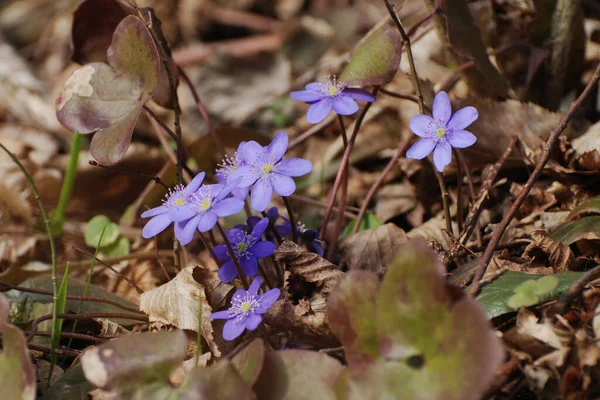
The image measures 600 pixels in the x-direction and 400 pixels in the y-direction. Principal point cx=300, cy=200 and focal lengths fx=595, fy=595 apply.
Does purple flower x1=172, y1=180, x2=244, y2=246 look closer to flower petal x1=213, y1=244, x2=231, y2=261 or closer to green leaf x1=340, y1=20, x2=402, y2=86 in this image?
flower petal x1=213, y1=244, x2=231, y2=261

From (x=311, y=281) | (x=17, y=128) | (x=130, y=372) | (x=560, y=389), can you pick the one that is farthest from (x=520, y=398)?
(x=17, y=128)

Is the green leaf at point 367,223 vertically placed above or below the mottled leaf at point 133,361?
below

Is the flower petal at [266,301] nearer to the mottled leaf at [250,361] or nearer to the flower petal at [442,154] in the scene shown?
the mottled leaf at [250,361]

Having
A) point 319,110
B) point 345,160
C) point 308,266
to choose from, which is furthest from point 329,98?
point 308,266

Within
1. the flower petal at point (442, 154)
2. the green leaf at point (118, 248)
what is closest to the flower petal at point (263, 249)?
the flower petal at point (442, 154)

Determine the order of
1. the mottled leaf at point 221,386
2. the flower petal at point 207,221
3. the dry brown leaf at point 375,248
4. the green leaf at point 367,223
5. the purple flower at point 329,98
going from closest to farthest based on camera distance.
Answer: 1. the mottled leaf at point 221,386
2. the flower petal at point 207,221
3. the purple flower at point 329,98
4. the dry brown leaf at point 375,248
5. the green leaf at point 367,223

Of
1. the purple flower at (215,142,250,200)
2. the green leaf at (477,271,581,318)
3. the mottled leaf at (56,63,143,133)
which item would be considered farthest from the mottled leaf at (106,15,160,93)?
the green leaf at (477,271,581,318)

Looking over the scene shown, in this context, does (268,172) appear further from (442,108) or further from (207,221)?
(442,108)
